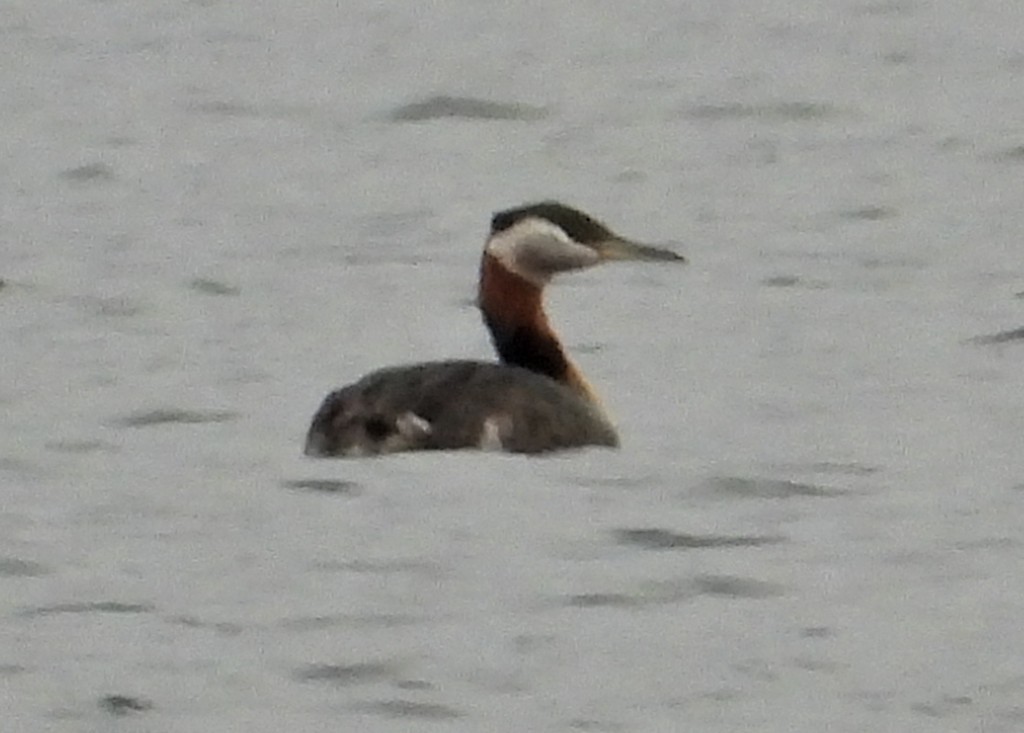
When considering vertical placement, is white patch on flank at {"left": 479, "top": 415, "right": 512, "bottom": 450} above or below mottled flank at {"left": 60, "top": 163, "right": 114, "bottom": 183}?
above

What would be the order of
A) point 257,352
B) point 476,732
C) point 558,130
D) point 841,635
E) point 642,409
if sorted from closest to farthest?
point 476,732, point 841,635, point 642,409, point 257,352, point 558,130

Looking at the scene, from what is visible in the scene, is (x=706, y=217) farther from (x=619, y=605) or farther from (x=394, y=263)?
(x=619, y=605)

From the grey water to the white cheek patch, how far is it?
517mm

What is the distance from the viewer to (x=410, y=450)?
12.3m

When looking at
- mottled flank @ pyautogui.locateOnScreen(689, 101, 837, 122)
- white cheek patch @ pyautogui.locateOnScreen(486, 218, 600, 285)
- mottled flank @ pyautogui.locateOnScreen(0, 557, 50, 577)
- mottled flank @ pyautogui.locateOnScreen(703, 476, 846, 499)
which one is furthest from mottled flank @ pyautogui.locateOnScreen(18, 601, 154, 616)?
mottled flank @ pyautogui.locateOnScreen(689, 101, 837, 122)

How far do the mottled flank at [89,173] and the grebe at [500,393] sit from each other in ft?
17.7

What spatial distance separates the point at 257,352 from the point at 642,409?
1.69m

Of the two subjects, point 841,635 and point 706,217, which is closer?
point 841,635

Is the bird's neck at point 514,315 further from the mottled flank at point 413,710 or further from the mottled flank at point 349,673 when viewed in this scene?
the mottled flank at point 413,710

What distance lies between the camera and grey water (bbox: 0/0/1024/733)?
10.3 m

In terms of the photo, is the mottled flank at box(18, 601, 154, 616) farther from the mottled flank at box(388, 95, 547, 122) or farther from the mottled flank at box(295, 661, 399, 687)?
the mottled flank at box(388, 95, 547, 122)

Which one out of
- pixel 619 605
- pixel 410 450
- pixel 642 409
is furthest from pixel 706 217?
pixel 619 605

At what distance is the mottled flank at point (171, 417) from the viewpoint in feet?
44.4

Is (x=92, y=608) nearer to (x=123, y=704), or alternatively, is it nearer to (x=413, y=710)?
(x=123, y=704)
